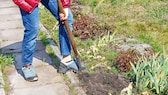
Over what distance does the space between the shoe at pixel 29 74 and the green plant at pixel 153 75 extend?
1287 mm

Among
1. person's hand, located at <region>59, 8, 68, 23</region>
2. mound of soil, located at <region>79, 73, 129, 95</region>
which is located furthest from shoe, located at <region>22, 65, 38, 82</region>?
person's hand, located at <region>59, 8, 68, 23</region>

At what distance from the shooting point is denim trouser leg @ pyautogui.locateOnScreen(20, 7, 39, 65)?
16.3 feet

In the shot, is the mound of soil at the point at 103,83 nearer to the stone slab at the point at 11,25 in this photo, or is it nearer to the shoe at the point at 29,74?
the shoe at the point at 29,74

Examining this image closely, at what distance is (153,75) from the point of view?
4859 mm

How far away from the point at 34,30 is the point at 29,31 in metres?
0.06

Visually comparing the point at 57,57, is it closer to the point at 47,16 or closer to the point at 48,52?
the point at 48,52

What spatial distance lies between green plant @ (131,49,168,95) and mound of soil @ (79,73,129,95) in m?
0.24

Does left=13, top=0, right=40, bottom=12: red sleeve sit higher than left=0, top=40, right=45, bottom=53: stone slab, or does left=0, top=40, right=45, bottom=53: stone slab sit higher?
left=13, top=0, right=40, bottom=12: red sleeve

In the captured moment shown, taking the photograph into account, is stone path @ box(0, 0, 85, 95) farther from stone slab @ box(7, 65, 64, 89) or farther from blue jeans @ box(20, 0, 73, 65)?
blue jeans @ box(20, 0, 73, 65)

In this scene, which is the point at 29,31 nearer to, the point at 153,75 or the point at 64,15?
the point at 64,15

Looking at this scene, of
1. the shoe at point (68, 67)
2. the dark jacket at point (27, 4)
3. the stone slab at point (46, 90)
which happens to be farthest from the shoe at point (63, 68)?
the dark jacket at point (27, 4)

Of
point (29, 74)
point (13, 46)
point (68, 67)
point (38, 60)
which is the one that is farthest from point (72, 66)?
point (13, 46)

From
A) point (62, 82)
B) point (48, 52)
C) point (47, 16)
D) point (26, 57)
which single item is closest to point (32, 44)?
point (26, 57)

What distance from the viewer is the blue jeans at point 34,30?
500 centimetres
